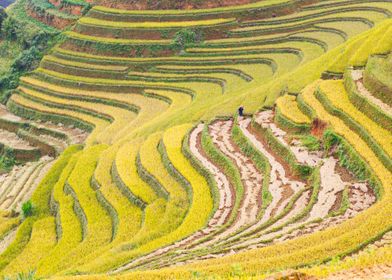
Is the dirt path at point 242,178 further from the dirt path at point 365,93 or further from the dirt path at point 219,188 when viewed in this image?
the dirt path at point 365,93

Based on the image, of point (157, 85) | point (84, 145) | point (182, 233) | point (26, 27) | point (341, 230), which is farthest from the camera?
point (26, 27)

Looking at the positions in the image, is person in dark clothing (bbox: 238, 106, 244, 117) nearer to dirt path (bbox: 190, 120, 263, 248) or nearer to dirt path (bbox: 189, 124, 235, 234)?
dirt path (bbox: 190, 120, 263, 248)

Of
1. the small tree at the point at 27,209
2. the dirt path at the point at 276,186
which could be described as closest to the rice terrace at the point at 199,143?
the dirt path at the point at 276,186

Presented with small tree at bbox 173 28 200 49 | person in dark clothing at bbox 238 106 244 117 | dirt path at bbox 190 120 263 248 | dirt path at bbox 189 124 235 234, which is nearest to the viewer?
dirt path at bbox 190 120 263 248

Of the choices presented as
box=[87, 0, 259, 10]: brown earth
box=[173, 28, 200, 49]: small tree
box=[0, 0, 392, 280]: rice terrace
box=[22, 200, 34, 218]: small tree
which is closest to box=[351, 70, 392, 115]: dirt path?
box=[0, 0, 392, 280]: rice terrace

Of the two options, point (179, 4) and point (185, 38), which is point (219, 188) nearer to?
point (185, 38)

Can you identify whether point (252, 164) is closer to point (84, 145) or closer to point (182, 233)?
point (182, 233)

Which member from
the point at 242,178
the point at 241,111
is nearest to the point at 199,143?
the point at 241,111

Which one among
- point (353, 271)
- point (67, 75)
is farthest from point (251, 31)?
point (353, 271)
